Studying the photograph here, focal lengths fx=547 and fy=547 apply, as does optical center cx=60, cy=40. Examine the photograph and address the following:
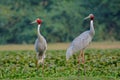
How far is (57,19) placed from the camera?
41438 mm

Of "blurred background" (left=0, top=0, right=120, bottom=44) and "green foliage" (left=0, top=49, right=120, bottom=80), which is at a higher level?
"blurred background" (left=0, top=0, right=120, bottom=44)

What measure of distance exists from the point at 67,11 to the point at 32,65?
2500cm

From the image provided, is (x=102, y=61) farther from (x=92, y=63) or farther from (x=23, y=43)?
(x=23, y=43)

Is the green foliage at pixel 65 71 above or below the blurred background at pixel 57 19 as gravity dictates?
below

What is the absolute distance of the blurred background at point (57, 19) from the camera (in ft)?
130

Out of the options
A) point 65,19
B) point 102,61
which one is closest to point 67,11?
point 65,19

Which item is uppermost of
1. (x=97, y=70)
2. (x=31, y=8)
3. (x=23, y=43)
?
(x=31, y=8)

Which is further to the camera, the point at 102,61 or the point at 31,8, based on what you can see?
the point at 31,8

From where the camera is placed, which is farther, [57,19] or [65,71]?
[57,19]

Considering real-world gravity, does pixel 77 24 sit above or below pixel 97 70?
above

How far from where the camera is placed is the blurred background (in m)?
39.6

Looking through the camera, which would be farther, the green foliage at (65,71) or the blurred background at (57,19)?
the blurred background at (57,19)

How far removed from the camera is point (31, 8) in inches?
1683

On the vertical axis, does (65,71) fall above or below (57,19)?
below
